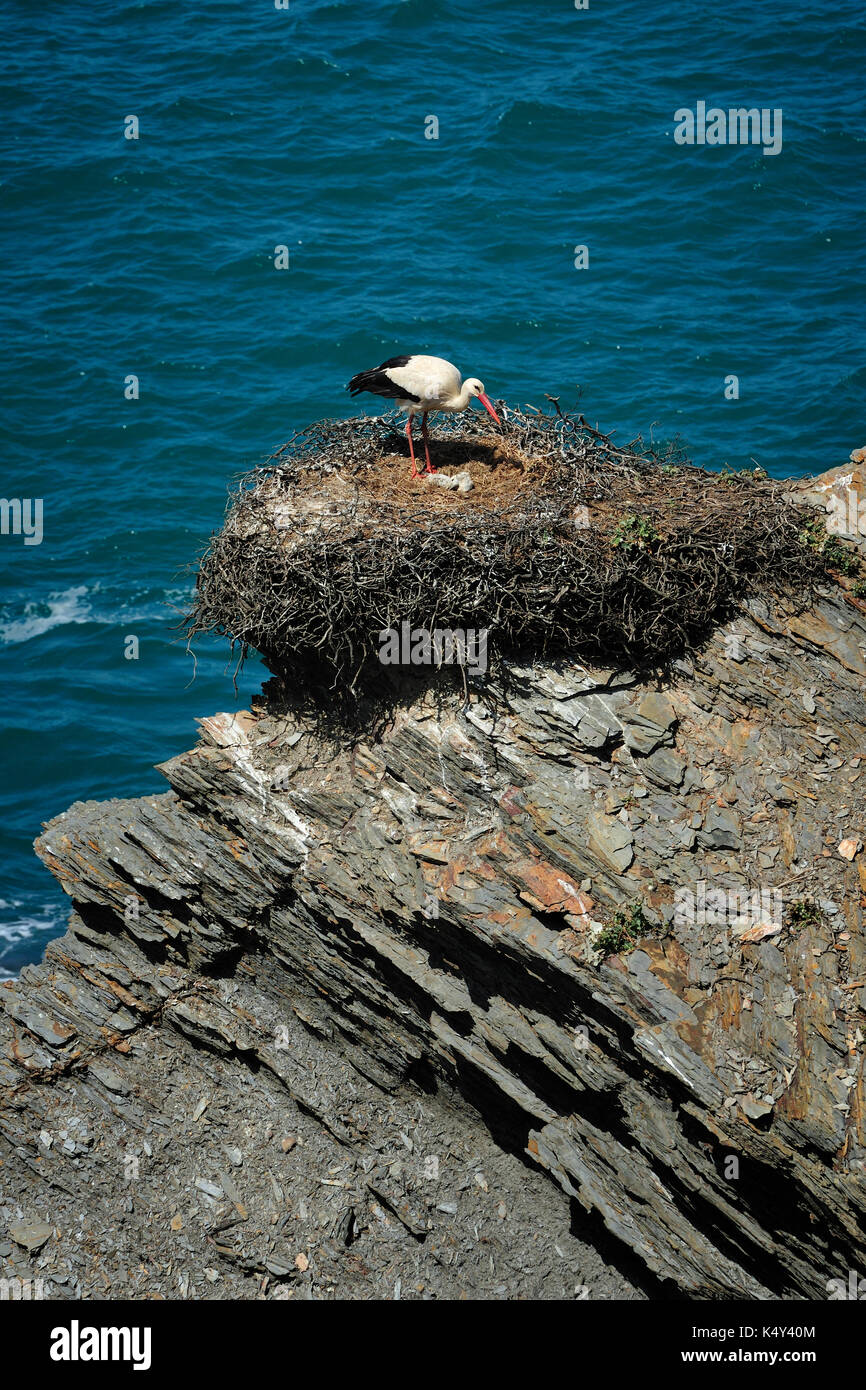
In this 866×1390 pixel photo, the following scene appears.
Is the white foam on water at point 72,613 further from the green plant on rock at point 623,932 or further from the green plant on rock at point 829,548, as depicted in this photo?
the green plant on rock at point 623,932

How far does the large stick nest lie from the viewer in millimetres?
13789

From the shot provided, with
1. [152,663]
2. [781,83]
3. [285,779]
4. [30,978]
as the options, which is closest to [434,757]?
[285,779]

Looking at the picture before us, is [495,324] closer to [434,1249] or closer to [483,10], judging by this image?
[483,10]

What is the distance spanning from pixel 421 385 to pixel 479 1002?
8303mm

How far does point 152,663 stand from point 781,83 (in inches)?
1207

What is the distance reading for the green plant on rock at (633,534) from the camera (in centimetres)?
1428

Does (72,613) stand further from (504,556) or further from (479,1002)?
(479,1002)

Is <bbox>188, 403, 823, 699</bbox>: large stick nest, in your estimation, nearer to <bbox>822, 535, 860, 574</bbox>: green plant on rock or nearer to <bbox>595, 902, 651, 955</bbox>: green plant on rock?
<bbox>822, 535, 860, 574</bbox>: green plant on rock

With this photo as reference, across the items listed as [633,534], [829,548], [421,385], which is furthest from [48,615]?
[829,548]

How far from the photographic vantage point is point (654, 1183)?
13.1 metres

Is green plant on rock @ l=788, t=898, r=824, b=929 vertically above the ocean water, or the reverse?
the ocean water

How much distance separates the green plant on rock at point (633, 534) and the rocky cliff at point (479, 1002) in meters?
1.75

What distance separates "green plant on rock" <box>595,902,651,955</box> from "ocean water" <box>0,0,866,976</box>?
16.1 metres

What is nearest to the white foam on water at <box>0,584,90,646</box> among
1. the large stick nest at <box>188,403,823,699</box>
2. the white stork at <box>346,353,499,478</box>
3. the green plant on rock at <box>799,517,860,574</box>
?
the large stick nest at <box>188,403,823,699</box>
